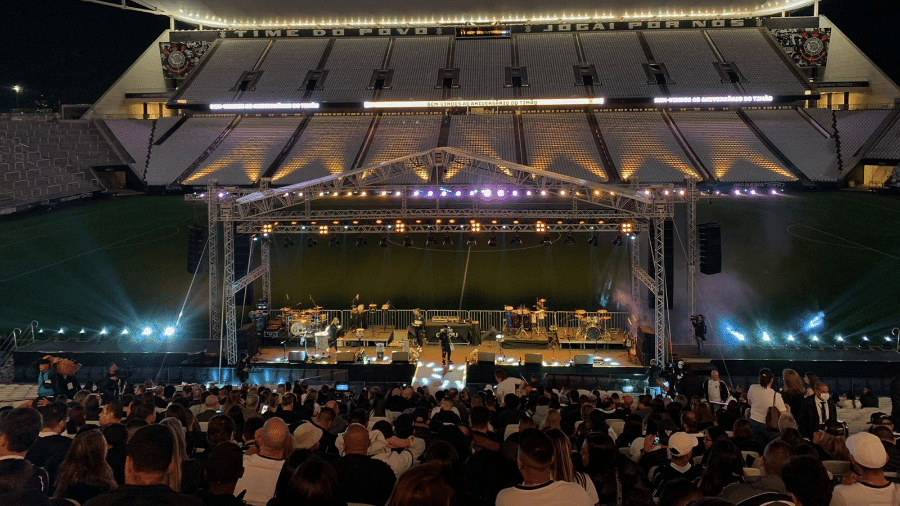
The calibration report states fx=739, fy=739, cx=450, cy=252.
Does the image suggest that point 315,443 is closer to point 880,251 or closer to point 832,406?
point 832,406

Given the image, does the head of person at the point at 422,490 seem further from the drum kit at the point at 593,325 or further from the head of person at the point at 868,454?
the drum kit at the point at 593,325

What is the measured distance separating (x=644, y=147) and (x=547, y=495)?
29.9 metres

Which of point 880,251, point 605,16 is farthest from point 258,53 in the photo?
point 880,251

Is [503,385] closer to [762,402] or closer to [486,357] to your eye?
[762,402]

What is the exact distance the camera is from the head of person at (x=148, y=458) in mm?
3207

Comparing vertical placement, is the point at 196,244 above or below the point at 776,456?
above

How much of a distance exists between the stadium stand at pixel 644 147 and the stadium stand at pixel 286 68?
15.5 meters

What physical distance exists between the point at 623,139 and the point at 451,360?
17580 millimetres

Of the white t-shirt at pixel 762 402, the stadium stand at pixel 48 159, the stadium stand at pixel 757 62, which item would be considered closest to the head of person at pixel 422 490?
the white t-shirt at pixel 762 402

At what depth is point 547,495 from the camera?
3432 mm

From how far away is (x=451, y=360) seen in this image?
1884cm

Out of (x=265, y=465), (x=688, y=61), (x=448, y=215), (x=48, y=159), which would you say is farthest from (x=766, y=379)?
(x=688, y=61)

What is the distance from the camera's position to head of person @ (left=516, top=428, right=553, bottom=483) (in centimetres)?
344

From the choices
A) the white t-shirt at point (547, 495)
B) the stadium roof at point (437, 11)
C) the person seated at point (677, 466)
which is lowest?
the person seated at point (677, 466)
